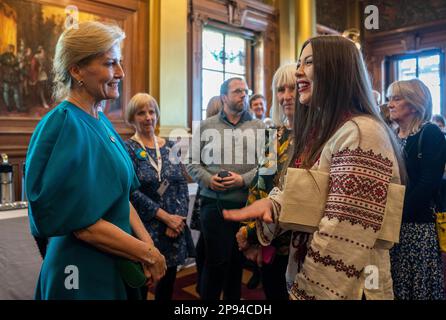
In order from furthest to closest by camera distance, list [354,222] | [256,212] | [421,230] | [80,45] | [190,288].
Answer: [190,288] < [421,230] < [80,45] < [256,212] < [354,222]

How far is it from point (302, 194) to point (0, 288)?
2058mm

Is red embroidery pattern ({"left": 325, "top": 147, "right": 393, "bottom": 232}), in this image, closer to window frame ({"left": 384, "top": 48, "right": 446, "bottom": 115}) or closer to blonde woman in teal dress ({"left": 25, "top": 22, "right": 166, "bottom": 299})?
blonde woman in teal dress ({"left": 25, "top": 22, "right": 166, "bottom": 299})

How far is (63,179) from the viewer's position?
A: 3.49 ft

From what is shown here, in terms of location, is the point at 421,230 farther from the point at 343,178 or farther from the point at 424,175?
the point at 343,178

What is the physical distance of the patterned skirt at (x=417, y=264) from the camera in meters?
2.01

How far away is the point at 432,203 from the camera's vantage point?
6.88ft

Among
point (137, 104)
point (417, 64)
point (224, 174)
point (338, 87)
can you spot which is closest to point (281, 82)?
point (224, 174)

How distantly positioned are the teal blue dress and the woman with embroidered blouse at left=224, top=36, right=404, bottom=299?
0.45 metres

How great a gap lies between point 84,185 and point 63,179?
6 centimetres

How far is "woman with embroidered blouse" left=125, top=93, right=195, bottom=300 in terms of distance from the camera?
229 cm

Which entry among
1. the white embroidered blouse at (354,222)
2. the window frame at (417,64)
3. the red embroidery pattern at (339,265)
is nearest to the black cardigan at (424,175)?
the white embroidered blouse at (354,222)

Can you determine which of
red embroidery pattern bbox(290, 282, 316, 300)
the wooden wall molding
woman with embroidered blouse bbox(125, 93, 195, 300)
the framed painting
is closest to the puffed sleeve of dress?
red embroidery pattern bbox(290, 282, 316, 300)

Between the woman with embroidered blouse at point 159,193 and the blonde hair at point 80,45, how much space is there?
1.08 metres

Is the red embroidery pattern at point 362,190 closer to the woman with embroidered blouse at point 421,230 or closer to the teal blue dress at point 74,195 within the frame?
the teal blue dress at point 74,195
